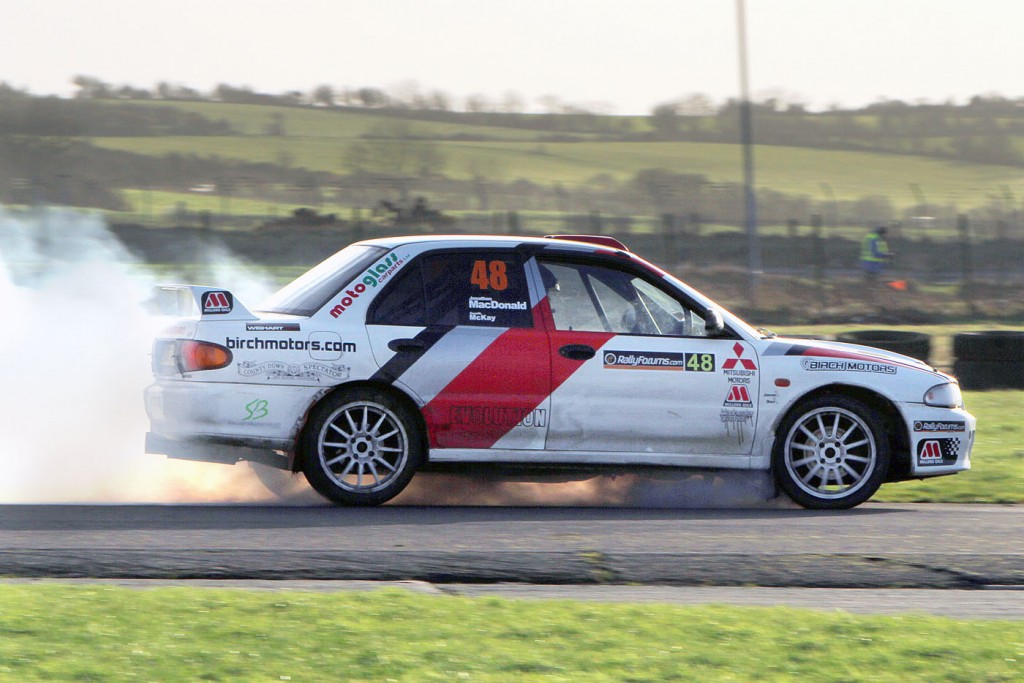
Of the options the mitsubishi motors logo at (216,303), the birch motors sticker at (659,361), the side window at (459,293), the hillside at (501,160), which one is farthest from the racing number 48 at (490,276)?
the hillside at (501,160)

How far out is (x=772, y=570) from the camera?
20.6 ft

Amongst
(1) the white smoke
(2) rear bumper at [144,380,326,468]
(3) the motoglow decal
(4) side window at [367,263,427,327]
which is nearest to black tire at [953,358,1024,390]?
(4) side window at [367,263,427,327]

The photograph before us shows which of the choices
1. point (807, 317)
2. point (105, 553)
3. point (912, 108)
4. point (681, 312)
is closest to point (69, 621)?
point (105, 553)

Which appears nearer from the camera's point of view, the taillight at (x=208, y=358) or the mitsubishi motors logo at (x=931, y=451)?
the taillight at (x=208, y=358)

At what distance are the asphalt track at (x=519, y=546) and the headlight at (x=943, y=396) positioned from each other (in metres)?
0.68

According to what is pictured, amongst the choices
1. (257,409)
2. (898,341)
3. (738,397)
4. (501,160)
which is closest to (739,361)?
(738,397)

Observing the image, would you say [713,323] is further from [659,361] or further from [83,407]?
[83,407]

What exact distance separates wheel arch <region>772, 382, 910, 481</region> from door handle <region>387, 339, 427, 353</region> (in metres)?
2.15

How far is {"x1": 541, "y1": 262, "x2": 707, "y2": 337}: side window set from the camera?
7824 mm

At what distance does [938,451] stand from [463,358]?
9.67ft

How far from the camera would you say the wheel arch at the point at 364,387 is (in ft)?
24.7

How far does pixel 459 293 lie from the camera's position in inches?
305

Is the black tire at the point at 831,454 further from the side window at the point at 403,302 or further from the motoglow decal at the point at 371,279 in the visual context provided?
the motoglow decal at the point at 371,279

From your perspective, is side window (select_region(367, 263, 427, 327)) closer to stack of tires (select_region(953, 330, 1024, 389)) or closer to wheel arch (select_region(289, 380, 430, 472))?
wheel arch (select_region(289, 380, 430, 472))
